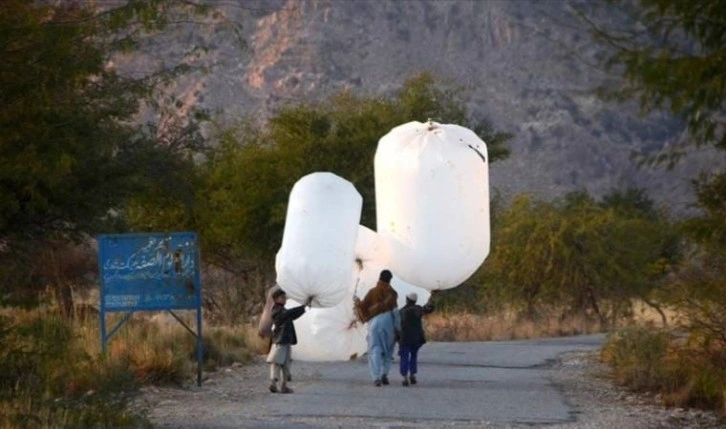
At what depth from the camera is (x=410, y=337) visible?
24.7 metres

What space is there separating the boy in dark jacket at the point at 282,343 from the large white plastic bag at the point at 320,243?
126cm

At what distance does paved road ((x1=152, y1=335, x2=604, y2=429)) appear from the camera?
1912 centimetres

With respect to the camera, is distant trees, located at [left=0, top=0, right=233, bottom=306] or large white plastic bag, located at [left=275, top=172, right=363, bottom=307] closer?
distant trees, located at [left=0, top=0, right=233, bottom=306]

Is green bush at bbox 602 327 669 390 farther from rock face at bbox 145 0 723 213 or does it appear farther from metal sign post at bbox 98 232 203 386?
rock face at bbox 145 0 723 213

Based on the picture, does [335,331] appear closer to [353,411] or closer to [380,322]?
[380,322]

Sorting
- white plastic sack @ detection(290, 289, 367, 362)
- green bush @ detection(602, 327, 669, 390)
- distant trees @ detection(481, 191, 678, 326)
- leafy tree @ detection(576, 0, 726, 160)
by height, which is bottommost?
green bush @ detection(602, 327, 669, 390)

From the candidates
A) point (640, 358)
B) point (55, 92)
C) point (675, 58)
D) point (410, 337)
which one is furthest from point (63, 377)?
point (675, 58)

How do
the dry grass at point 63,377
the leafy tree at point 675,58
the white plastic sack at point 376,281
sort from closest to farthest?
the leafy tree at point 675,58 < the dry grass at point 63,377 < the white plastic sack at point 376,281

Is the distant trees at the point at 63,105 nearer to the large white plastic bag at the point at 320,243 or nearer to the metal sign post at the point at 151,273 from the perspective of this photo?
the metal sign post at the point at 151,273

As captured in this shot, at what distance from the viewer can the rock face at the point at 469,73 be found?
102 metres

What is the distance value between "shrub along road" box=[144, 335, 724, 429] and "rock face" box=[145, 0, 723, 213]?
6858cm

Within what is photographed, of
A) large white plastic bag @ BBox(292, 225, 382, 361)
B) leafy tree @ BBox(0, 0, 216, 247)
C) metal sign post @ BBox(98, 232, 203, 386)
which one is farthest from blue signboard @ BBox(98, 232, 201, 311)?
leafy tree @ BBox(0, 0, 216, 247)

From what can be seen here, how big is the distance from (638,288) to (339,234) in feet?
109

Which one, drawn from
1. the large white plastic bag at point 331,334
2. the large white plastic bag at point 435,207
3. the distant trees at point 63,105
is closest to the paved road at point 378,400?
the large white plastic bag at point 331,334
